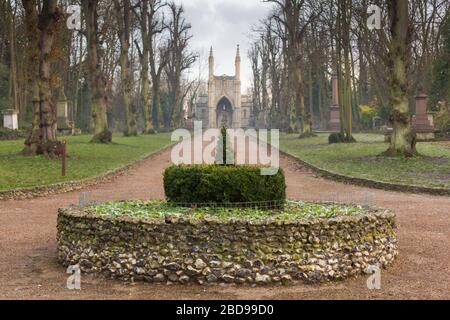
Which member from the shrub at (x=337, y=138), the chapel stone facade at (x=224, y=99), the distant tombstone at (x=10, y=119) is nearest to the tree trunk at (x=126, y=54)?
the distant tombstone at (x=10, y=119)

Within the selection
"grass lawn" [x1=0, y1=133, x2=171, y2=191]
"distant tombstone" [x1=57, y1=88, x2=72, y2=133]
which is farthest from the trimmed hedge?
"distant tombstone" [x1=57, y1=88, x2=72, y2=133]

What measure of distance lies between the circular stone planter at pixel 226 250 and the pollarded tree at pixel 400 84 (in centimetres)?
1608

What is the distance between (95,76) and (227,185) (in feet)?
78.0

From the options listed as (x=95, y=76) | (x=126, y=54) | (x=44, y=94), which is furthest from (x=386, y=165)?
(x=126, y=54)

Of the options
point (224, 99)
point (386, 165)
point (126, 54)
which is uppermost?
point (126, 54)

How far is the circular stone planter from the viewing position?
786 centimetres

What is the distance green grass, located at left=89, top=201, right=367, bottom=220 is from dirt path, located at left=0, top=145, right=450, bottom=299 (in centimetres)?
96

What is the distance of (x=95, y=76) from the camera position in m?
31.7

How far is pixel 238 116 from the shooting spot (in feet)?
367

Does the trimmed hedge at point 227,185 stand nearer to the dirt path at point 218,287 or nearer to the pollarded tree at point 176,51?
the dirt path at point 218,287

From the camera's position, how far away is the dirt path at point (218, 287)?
7402 mm

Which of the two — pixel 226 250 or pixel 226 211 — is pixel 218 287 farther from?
pixel 226 211
